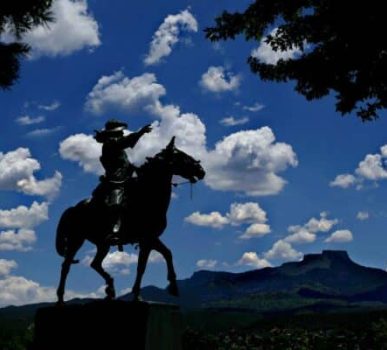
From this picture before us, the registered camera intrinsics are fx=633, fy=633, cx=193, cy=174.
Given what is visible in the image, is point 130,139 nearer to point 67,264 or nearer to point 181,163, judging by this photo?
point 181,163

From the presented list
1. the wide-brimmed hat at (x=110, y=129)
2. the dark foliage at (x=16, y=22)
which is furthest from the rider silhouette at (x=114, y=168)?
the dark foliage at (x=16, y=22)

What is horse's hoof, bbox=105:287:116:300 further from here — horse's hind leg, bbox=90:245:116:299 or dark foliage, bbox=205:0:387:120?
dark foliage, bbox=205:0:387:120

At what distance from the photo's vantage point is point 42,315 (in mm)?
10703

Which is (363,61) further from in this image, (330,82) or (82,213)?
(82,213)

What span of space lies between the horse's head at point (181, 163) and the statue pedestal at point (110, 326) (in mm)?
2305

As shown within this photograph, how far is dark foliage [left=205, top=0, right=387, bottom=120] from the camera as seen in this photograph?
12.6m

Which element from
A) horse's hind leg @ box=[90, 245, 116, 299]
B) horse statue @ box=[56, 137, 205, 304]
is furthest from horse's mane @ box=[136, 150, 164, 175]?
horse's hind leg @ box=[90, 245, 116, 299]

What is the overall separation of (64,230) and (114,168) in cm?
157

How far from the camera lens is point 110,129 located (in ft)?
39.1

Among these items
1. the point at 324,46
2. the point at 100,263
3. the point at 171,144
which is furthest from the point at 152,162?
the point at 324,46

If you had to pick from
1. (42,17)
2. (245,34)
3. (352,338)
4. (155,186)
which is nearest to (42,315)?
(155,186)

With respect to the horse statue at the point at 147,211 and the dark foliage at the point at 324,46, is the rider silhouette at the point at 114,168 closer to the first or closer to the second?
the horse statue at the point at 147,211

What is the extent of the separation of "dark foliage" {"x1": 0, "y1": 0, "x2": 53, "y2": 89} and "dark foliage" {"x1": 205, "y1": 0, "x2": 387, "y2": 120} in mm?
6320

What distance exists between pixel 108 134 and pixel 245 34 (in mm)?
4494
